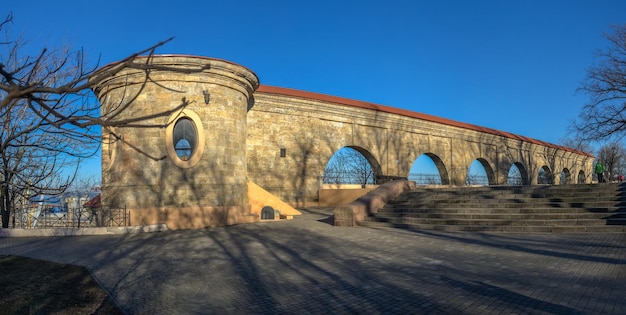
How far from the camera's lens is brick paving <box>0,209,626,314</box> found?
4.94m

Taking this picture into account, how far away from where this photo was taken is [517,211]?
40.9ft

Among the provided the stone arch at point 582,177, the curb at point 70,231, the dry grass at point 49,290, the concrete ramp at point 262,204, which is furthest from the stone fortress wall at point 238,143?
the stone arch at point 582,177

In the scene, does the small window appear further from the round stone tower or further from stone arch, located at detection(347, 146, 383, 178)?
stone arch, located at detection(347, 146, 383, 178)

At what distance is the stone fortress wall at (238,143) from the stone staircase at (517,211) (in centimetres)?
555

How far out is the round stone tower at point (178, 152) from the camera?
13172 millimetres

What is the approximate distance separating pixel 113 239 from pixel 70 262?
3211 millimetres

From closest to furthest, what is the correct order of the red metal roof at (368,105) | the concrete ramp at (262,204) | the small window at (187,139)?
the small window at (187,139) → the concrete ramp at (262,204) → the red metal roof at (368,105)

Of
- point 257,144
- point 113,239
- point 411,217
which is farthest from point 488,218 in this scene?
point 257,144

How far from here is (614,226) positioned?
10.3m

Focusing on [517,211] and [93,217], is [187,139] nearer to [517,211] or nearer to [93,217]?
[93,217]

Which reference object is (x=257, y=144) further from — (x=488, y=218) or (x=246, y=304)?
(x=246, y=304)

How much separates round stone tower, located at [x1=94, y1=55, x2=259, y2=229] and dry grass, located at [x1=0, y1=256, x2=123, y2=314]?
5670mm

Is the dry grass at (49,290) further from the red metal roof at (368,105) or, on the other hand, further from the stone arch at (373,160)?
the stone arch at (373,160)

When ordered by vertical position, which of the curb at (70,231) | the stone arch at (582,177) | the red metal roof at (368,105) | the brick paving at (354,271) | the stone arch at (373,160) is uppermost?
the red metal roof at (368,105)
